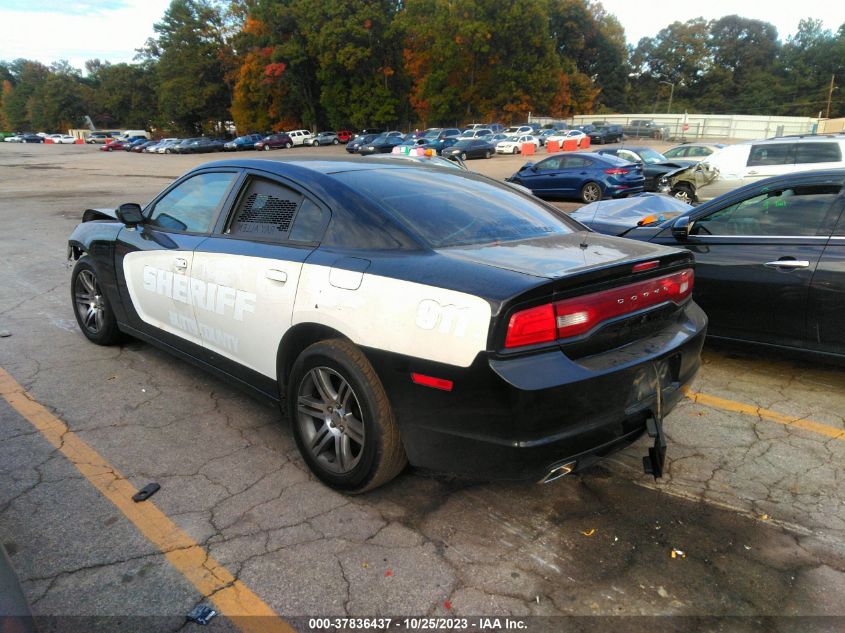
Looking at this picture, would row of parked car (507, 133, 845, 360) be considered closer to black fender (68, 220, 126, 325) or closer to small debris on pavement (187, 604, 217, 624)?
small debris on pavement (187, 604, 217, 624)

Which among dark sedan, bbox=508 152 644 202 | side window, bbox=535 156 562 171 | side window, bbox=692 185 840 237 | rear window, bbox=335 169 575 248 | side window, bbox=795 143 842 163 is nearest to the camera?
rear window, bbox=335 169 575 248

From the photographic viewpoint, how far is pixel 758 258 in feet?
14.1

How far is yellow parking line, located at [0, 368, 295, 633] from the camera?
2191 mm

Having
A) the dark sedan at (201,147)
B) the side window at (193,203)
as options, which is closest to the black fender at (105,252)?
the side window at (193,203)

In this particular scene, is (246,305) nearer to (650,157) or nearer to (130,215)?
(130,215)

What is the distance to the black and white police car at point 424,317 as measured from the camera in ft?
7.59

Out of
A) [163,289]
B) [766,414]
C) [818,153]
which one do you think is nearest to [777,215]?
[766,414]

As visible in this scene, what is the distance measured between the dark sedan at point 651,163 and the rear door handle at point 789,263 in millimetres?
13237

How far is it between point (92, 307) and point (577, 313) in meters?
4.22

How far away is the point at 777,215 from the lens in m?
4.39

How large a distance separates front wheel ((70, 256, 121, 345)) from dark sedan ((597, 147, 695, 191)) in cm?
1497

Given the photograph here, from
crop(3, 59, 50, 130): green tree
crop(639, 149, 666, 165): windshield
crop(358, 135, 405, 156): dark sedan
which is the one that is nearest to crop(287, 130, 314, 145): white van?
crop(358, 135, 405, 156): dark sedan

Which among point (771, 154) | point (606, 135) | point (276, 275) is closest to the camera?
point (276, 275)

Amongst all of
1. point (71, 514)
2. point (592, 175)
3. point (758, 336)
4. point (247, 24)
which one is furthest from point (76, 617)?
point (247, 24)
